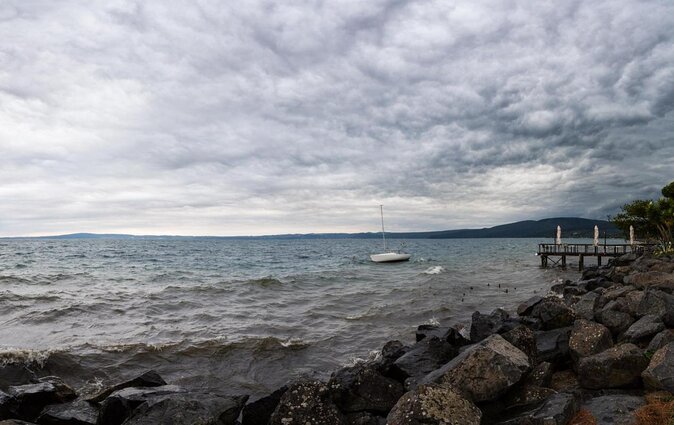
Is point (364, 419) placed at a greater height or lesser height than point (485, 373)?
lesser

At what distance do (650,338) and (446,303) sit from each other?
14.5m

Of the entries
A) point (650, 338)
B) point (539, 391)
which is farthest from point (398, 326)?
point (539, 391)

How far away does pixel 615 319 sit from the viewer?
33.0ft

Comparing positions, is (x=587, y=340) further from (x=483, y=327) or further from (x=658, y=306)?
(x=483, y=327)

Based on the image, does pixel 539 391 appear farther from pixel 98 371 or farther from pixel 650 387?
pixel 98 371

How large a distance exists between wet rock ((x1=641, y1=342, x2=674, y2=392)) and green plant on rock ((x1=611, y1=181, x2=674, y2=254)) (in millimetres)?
35208

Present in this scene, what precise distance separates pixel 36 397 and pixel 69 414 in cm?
126

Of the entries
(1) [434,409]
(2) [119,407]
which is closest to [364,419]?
(1) [434,409]

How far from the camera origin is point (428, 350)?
909 cm

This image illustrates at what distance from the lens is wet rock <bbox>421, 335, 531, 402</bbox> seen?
6059mm

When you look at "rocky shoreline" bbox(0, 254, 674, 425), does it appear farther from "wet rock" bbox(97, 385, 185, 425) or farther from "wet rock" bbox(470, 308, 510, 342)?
"wet rock" bbox(470, 308, 510, 342)

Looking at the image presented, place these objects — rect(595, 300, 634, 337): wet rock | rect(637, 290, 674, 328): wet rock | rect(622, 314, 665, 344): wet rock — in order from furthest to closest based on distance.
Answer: rect(595, 300, 634, 337): wet rock → rect(637, 290, 674, 328): wet rock → rect(622, 314, 665, 344): wet rock

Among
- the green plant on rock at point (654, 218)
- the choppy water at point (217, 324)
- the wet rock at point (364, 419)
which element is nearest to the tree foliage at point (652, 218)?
the green plant on rock at point (654, 218)

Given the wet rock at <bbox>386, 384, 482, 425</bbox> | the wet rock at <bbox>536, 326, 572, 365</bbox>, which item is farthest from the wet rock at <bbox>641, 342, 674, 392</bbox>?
the wet rock at <bbox>386, 384, 482, 425</bbox>
